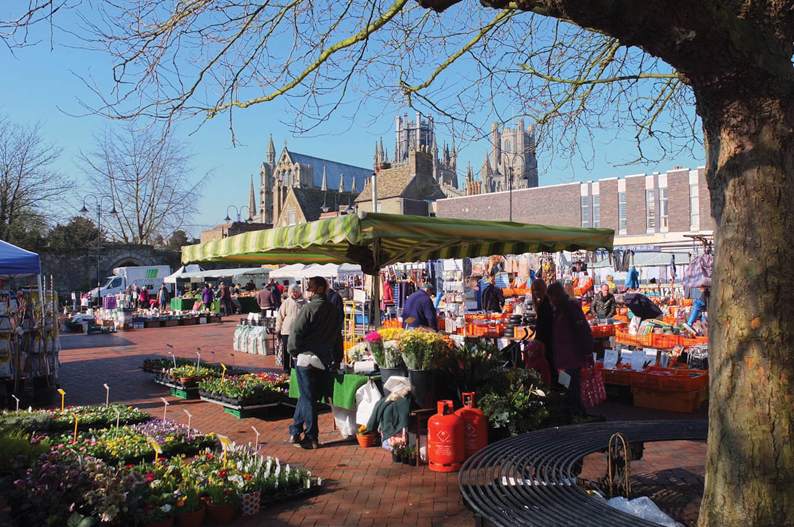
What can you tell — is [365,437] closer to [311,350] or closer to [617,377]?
[311,350]

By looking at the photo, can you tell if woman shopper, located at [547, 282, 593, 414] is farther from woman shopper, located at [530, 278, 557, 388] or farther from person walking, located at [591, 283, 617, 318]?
person walking, located at [591, 283, 617, 318]

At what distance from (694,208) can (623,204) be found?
4800 millimetres

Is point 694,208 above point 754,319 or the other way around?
above

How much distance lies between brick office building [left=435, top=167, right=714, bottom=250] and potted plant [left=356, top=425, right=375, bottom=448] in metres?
30.0

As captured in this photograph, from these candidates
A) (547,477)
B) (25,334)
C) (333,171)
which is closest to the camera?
(547,477)

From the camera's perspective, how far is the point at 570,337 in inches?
263

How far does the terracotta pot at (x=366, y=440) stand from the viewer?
6.27m

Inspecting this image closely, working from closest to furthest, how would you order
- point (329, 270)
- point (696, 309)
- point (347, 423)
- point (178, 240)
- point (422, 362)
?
point (422, 362) → point (347, 423) → point (696, 309) → point (329, 270) → point (178, 240)

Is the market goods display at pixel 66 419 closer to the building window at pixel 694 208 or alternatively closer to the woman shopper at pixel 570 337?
the woman shopper at pixel 570 337

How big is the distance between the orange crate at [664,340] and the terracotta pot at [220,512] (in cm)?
814

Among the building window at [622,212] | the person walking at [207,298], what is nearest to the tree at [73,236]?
the person walking at [207,298]

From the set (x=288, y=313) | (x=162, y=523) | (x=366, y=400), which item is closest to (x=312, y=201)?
(x=288, y=313)

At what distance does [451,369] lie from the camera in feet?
19.2

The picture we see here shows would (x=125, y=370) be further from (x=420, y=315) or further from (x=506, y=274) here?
(x=506, y=274)
